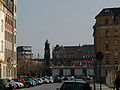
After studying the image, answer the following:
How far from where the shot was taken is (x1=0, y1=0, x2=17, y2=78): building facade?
67.0 m

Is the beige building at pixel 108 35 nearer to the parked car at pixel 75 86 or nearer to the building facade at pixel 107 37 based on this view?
the building facade at pixel 107 37

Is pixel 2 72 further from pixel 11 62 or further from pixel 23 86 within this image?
pixel 23 86

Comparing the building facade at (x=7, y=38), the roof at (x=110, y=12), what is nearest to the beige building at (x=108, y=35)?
the roof at (x=110, y=12)

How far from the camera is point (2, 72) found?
66.8m

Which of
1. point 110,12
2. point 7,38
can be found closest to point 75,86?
point 7,38

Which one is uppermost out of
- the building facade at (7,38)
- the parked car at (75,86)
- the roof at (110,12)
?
the roof at (110,12)

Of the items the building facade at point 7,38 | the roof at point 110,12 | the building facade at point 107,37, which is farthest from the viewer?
the roof at point 110,12

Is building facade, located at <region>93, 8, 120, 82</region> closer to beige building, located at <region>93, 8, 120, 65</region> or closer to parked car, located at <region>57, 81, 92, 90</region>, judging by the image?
beige building, located at <region>93, 8, 120, 65</region>

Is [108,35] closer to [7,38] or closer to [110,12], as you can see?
[110,12]

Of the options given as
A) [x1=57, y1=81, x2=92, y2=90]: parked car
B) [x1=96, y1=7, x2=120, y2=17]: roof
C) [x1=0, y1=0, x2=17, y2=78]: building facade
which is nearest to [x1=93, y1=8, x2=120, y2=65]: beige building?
[x1=96, y1=7, x2=120, y2=17]: roof

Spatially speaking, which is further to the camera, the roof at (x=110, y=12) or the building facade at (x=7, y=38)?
the roof at (x=110, y=12)

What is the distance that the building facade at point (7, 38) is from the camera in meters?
67.0

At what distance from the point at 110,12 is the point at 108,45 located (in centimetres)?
999

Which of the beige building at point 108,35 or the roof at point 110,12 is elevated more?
the roof at point 110,12
